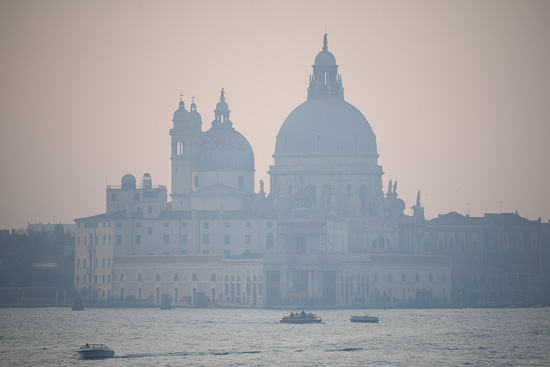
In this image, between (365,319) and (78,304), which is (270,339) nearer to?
(365,319)

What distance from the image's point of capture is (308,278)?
19875cm

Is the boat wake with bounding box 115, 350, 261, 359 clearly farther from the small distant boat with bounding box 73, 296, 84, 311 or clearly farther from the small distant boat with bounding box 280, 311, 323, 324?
the small distant boat with bounding box 73, 296, 84, 311

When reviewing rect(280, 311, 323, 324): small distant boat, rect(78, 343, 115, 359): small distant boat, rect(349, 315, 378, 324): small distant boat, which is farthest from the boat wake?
rect(349, 315, 378, 324): small distant boat

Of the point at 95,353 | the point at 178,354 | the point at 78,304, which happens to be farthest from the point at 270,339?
the point at 78,304

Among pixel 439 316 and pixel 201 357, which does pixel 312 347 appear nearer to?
pixel 201 357

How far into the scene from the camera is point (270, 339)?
15062 cm

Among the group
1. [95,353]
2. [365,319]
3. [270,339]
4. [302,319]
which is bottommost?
[95,353]

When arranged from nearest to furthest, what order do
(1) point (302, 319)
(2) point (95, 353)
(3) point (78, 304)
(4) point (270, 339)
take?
(2) point (95, 353), (4) point (270, 339), (1) point (302, 319), (3) point (78, 304)

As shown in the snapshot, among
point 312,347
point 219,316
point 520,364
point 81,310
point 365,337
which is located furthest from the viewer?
point 81,310

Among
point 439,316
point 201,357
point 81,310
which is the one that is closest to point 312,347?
point 201,357

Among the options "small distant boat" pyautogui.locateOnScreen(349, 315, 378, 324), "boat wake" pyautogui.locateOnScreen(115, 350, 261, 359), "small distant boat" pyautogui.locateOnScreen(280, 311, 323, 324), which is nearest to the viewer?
"boat wake" pyautogui.locateOnScreen(115, 350, 261, 359)

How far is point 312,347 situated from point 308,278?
182 ft

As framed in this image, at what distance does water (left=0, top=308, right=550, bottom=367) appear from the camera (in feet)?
443

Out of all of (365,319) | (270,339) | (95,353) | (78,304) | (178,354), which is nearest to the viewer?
(95,353)
